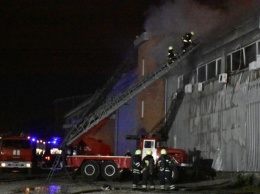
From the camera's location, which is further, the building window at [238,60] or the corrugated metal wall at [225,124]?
the building window at [238,60]

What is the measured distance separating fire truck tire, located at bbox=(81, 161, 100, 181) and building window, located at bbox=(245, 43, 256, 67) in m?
7.84

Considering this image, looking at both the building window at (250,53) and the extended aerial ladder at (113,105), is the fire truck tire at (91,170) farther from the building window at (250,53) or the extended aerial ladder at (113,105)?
the building window at (250,53)

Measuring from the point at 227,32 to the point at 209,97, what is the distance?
3371mm

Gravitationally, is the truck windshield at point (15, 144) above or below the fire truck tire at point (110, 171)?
above

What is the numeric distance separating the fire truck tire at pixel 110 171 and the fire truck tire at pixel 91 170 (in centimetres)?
35

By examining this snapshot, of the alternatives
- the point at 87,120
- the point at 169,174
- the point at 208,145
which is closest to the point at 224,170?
the point at 208,145

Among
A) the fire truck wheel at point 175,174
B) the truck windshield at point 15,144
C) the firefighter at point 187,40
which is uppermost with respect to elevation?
the firefighter at point 187,40

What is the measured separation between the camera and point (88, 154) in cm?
2497

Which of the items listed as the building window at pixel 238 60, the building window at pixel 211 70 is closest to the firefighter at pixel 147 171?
the building window at pixel 238 60

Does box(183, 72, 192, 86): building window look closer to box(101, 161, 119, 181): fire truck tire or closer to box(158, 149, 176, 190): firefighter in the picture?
box(101, 161, 119, 181): fire truck tire

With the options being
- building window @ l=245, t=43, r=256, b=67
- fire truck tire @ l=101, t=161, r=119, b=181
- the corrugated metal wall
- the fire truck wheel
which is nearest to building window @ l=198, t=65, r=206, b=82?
the corrugated metal wall

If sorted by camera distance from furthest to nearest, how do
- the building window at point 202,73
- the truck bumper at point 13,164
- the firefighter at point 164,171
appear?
the truck bumper at point 13,164, the building window at point 202,73, the firefighter at point 164,171

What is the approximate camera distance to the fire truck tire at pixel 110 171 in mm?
22664

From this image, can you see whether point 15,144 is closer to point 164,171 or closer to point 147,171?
point 147,171
